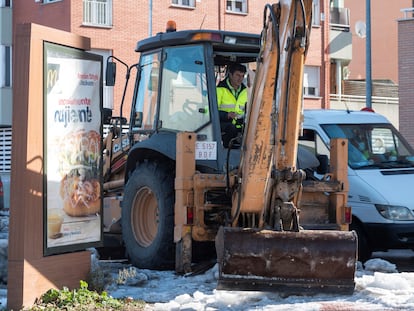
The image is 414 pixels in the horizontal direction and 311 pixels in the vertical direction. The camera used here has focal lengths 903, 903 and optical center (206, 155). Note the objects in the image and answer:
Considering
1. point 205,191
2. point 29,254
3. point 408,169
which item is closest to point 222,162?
point 205,191

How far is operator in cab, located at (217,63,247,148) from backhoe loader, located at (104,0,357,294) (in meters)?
0.16

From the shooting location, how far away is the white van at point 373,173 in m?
11.7

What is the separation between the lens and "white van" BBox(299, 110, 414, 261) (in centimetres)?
1172

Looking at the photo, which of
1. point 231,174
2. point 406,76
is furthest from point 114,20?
point 231,174

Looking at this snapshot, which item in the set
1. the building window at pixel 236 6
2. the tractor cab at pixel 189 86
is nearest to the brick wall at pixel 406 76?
the tractor cab at pixel 189 86

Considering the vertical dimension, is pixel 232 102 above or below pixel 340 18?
below

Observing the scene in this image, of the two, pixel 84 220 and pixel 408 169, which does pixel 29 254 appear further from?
pixel 408 169

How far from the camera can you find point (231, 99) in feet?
35.2

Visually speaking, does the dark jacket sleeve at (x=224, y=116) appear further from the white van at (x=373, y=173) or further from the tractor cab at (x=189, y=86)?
the white van at (x=373, y=173)

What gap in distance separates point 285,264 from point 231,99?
9.66 feet

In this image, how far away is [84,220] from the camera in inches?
357

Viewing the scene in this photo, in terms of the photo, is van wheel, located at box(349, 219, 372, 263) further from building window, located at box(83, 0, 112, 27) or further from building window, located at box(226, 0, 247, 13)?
building window, located at box(226, 0, 247, 13)

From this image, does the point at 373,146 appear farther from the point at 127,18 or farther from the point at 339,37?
the point at 339,37

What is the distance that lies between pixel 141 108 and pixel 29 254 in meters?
3.92
